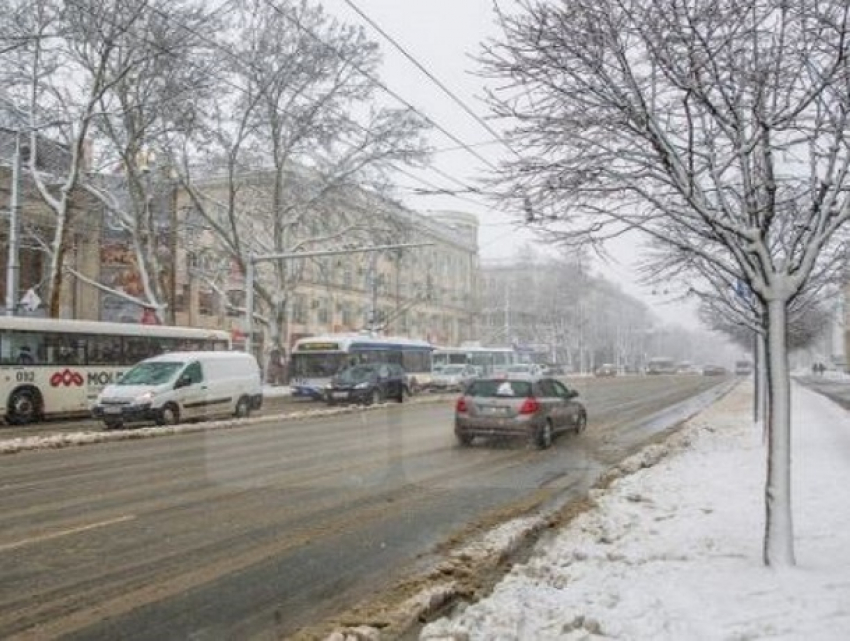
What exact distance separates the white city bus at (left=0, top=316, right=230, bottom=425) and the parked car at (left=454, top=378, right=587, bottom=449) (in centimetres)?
1284

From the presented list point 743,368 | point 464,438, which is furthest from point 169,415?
point 743,368

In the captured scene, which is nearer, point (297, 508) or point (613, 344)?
point (297, 508)

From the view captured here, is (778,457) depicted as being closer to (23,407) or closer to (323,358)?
(23,407)

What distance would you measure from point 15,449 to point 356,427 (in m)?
8.69

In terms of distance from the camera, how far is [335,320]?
256 ft

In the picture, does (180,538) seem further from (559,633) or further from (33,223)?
(33,223)

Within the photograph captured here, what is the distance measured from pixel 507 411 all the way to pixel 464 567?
10.6 m

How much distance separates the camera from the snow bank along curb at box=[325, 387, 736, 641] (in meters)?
6.08

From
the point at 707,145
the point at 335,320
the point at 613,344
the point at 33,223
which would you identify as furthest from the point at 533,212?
the point at 613,344

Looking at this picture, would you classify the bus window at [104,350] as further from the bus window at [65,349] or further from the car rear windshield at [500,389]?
the car rear windshield at [500,389]

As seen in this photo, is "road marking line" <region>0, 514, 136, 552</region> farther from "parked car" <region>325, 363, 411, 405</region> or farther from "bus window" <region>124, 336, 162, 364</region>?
"parked car" <region>325, 363, 411, 405</region>

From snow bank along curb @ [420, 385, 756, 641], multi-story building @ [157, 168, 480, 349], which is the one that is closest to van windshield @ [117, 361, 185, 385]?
multi-story building @ [157, 168, 480, 349]

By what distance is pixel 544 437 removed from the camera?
1866 centimetres

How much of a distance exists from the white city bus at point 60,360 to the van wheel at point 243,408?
12.7 feet
